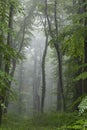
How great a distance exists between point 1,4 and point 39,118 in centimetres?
908

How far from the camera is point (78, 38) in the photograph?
7.62m

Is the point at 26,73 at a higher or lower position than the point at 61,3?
lower

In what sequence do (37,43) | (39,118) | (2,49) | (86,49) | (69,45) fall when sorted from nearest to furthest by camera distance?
(2,49), (69,45), (86,49), (39,118), (37,43)

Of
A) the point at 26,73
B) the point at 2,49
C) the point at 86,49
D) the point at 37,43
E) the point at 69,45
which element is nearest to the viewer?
the point at 2,49

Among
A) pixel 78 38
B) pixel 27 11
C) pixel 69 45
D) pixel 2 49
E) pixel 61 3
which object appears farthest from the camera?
pixel 27 11

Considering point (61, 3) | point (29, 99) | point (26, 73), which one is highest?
point (61, 3)

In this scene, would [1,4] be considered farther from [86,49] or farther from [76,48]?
[86,49]

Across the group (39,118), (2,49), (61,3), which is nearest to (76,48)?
(2,49)

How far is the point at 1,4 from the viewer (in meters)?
7.07

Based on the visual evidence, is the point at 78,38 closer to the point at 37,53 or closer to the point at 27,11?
the point at 27,11

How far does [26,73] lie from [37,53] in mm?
5719

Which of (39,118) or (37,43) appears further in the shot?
(37,43)

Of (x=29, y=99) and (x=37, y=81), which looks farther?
(x=29, y=99)

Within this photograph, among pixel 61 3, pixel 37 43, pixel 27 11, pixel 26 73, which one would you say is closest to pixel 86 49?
pixel 61 3
